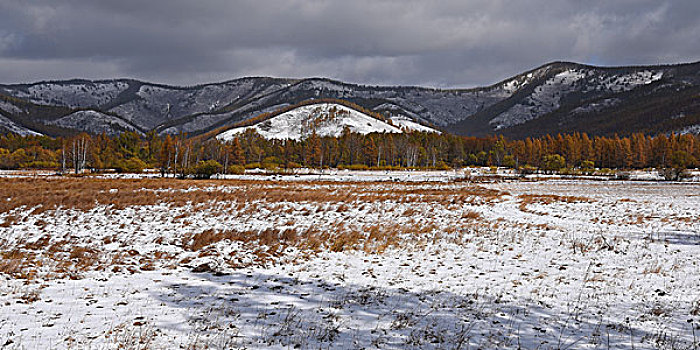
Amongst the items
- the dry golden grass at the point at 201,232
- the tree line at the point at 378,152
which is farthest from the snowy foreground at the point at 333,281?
the tree line at the point at 378,152

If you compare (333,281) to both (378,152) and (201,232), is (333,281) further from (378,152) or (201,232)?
(378,152)

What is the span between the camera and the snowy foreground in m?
6.31

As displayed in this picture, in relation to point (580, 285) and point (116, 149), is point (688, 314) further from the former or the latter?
point (116, 149)

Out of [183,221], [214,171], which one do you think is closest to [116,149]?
[214,171]

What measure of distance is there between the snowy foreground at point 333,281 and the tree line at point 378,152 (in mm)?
79062

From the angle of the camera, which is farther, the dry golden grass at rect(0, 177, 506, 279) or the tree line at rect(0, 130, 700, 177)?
the tree line at rect(0, 130, 700, 177)

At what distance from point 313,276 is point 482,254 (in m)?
6.09

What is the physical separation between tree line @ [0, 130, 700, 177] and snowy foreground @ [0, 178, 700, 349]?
7906cm

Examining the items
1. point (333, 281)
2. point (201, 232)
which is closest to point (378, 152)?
point (201, 232)

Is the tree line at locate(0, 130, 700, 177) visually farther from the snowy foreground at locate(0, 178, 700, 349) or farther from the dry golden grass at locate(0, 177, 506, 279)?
the snowy foreground at locate(0, 178, 700, 349)

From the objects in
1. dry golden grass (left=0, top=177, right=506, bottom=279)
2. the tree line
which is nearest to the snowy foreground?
dry golden grass (left=0, top=177, right=506, bottom=279)

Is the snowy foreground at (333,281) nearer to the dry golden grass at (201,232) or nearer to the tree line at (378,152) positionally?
the dry golden grass at (201,232)

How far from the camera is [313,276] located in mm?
10117

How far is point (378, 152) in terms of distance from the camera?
12762cm
